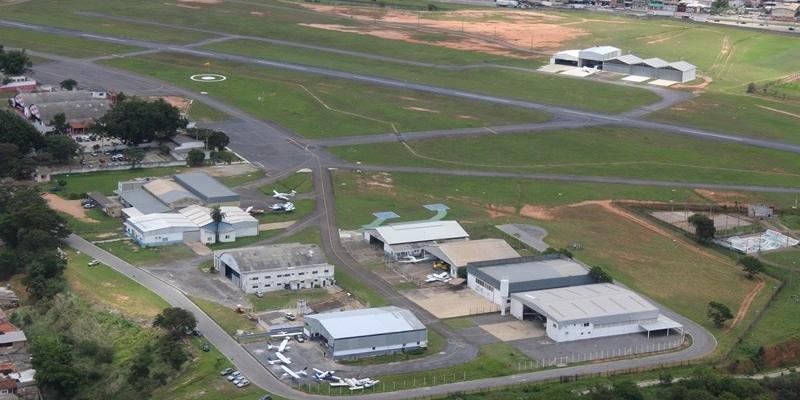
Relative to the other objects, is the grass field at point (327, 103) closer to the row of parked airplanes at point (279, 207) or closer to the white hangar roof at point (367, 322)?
the row of parked airplanes at point (279, 207)

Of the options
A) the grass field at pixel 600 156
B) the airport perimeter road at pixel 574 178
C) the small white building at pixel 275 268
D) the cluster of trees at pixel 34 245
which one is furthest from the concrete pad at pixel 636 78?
the cluster of trees at pixel 34 245

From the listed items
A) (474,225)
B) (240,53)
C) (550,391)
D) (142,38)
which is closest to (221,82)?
(240,53)

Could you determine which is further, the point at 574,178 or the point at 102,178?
the point at 574,178

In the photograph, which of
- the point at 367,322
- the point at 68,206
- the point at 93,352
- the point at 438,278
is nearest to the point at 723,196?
the point at 438,278

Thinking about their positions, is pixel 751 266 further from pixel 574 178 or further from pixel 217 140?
pixel 217 140

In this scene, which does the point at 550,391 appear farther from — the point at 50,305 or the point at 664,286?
the point at 50,305

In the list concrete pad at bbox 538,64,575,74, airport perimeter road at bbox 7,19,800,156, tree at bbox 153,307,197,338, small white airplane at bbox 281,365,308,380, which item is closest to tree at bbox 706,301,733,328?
small white airplane at bbox 281,365,308,380
